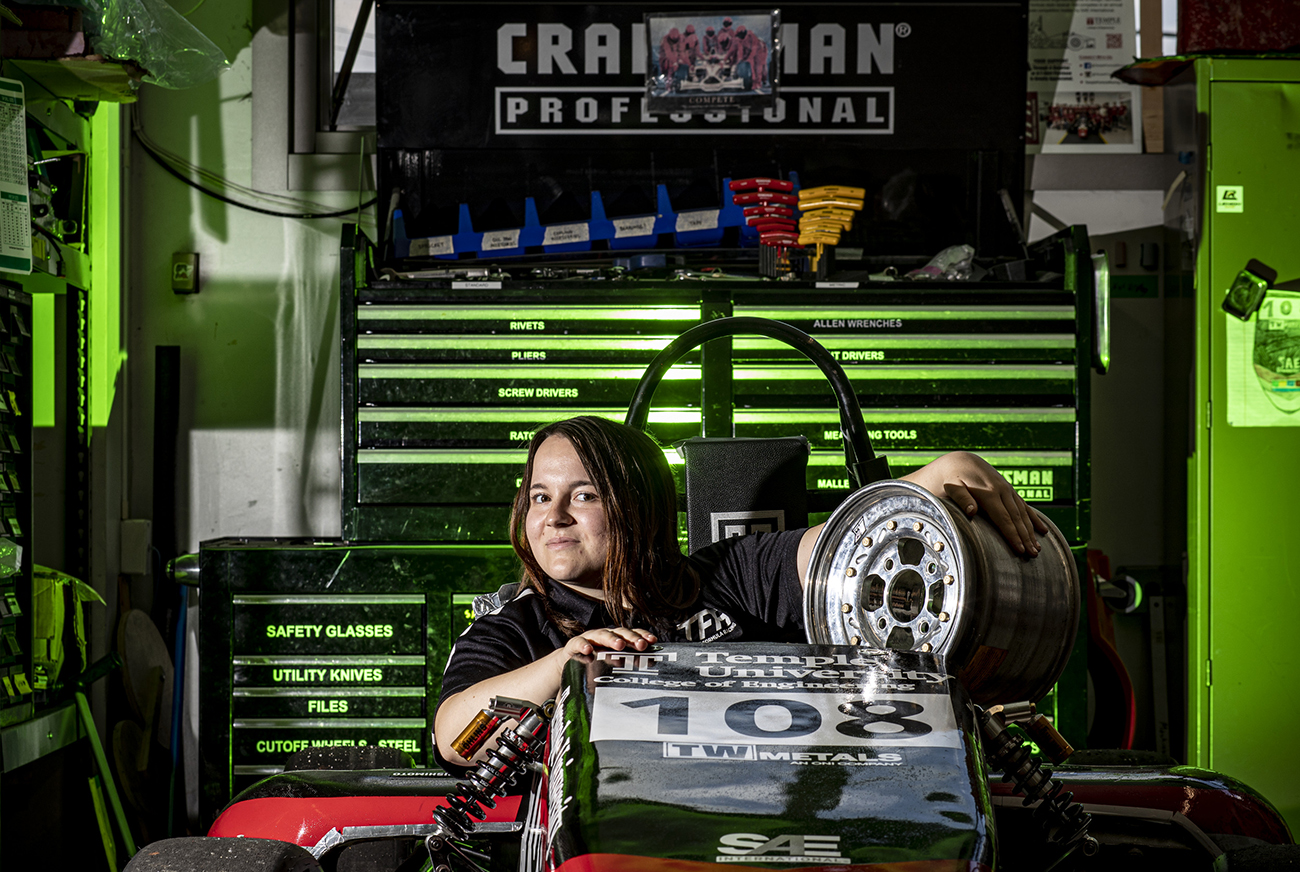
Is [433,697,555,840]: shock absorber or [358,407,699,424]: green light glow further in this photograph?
[358,407,699,424]: green light glow

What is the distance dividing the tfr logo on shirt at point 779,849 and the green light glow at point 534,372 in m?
1.90

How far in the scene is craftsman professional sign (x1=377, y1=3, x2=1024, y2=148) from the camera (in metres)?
2.86

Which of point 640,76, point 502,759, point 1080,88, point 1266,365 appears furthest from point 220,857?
point 1080,88

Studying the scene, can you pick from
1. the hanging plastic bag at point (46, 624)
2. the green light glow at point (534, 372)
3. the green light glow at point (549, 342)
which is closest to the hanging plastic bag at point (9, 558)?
the hanging plastic bag at point (46, 624)

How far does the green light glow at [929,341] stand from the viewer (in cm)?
256

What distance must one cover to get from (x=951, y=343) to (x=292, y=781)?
189 centimetres

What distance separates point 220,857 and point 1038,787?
2.21 feet

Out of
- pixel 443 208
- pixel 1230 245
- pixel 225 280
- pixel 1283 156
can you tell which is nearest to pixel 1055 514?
pixel 1230 245

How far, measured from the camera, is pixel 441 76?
287cm

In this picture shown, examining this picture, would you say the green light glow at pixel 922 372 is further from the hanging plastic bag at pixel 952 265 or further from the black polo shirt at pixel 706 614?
the black polo shirt at pixel 706 614

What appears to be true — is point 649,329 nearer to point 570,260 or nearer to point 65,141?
point 570,260

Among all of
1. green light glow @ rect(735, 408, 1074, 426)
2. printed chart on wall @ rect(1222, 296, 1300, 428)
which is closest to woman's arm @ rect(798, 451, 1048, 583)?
green light glow @ rect(735, 408, 1074, 426)

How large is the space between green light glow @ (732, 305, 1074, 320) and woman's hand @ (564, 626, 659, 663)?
1.64 meters

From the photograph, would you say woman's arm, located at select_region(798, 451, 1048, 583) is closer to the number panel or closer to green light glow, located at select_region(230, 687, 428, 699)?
the number panel
